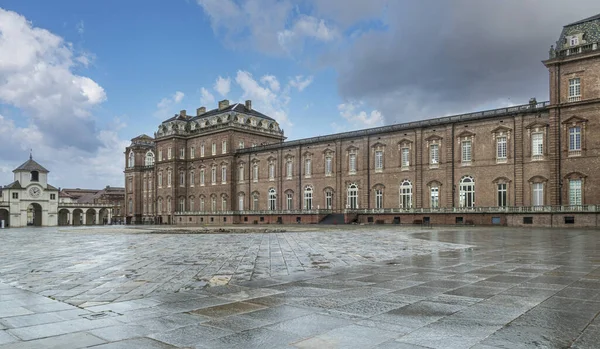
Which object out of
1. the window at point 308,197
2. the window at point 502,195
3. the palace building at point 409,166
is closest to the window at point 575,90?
the palace building at point 409,166

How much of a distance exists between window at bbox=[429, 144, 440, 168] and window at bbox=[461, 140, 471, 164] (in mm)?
2784

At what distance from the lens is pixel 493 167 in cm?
4653

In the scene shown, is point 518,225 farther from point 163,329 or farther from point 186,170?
point 186,170

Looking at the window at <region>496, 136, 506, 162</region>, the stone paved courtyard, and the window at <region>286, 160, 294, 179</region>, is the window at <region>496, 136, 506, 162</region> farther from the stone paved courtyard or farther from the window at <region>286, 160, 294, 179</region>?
the stone paved courtyard

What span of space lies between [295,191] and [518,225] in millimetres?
30810

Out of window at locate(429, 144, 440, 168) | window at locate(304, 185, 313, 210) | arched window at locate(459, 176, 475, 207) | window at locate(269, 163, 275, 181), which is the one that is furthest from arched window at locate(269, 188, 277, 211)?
arched window at locate(459, 176, 475, 207)

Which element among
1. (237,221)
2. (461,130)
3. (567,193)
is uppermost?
(461,130)

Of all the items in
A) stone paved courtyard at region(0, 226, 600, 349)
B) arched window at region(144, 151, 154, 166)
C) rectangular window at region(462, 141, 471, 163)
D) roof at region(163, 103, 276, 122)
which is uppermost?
roof at region(163, 103, 276, 122)

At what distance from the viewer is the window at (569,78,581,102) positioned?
40.2m

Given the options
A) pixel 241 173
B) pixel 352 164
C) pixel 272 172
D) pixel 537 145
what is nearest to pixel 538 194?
pixel 537 145

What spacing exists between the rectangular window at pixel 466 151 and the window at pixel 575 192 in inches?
395

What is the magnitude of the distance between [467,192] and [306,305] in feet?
147

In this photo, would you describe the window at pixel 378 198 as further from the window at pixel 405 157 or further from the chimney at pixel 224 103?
the chimney at pixel 224 103

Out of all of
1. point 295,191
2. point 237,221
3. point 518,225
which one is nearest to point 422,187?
point 518,225
